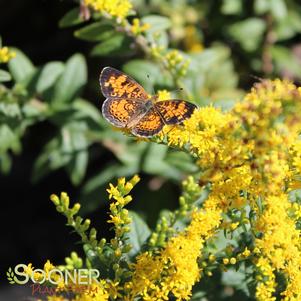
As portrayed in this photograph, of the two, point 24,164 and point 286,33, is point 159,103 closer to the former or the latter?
point 286,33

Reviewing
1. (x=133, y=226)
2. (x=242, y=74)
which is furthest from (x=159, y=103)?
(x=242, y=74)

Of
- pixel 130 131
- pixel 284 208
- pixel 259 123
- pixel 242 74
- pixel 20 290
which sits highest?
pixel 259 123

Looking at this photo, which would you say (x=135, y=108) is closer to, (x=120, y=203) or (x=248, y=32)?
(x=120, y=203)

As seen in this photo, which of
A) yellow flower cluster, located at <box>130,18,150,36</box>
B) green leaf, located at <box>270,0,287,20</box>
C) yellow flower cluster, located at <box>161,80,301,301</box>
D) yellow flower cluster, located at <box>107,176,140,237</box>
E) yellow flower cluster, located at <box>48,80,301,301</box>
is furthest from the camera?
green leaf, located at <box>270,0,287,20</box>

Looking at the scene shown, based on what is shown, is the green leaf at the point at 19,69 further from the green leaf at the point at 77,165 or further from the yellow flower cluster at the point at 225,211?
the yellow flower cluster at the point at 225,211

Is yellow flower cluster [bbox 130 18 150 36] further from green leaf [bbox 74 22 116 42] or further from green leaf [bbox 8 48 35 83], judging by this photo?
green leaf [bbox 8 48 35 83]

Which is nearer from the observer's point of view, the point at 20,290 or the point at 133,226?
the point at 133,226

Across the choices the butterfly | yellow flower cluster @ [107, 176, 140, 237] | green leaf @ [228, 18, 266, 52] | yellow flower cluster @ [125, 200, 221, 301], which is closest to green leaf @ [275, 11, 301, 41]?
green leaf @ [228, 18, 266, 52]
